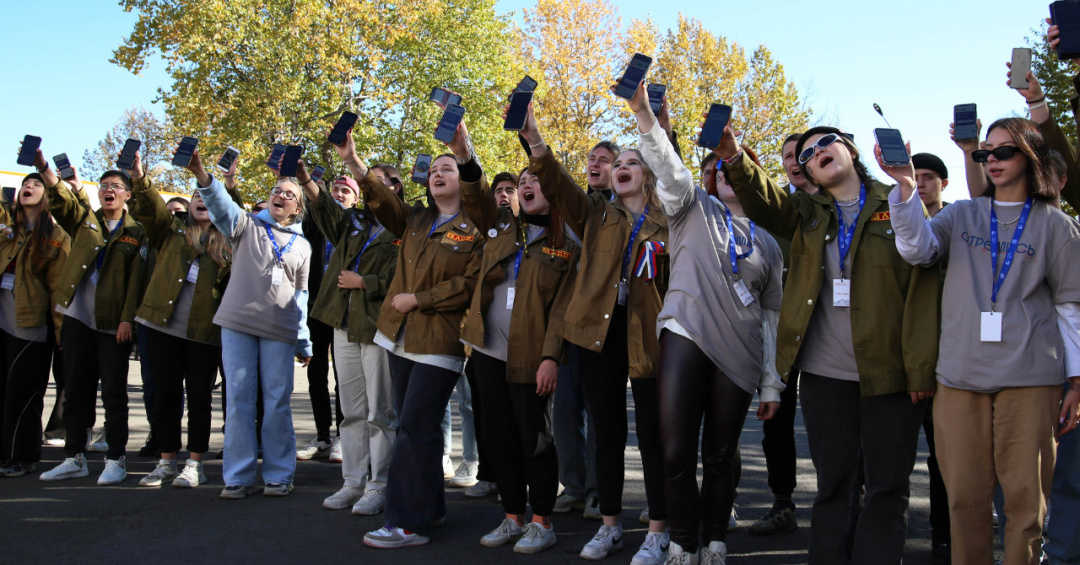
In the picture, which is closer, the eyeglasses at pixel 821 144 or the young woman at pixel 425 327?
the eyeglasses at pixel 821 144

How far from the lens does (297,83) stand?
74.8 ft

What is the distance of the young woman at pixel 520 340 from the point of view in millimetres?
4465

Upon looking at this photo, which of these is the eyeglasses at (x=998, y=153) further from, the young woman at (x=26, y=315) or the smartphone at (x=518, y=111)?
the young woman at (x=26, y=315)

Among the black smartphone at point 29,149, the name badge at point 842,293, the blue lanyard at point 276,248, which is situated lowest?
the name badge at point 842,293

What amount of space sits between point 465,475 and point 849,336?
11.7ft

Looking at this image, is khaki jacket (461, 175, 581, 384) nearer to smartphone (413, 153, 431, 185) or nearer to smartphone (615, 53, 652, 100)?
smartphone (413, 153, 431, 185)

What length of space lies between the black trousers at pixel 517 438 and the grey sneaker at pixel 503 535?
9 cm

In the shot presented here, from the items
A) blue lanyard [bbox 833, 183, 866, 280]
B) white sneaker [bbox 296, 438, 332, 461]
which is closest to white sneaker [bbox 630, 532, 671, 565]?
blue lanyard [bbox 833, 183, 866, 280]

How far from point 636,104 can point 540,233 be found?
4.28ft

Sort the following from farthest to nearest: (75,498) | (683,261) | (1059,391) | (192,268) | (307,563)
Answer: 1. (192,268)
2. (75,498)
3. (307,563)
4. (683,261)
5. (1059,391)

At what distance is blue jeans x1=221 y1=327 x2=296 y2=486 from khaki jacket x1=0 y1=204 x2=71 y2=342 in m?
1.82

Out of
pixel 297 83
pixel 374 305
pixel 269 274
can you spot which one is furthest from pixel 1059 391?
pixel 297 83

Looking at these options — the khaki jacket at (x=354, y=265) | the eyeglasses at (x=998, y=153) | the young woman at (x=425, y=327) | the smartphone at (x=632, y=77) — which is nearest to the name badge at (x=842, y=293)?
the eyeglasses at (x=998, y=153)

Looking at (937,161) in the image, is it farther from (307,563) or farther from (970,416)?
(307,563)
